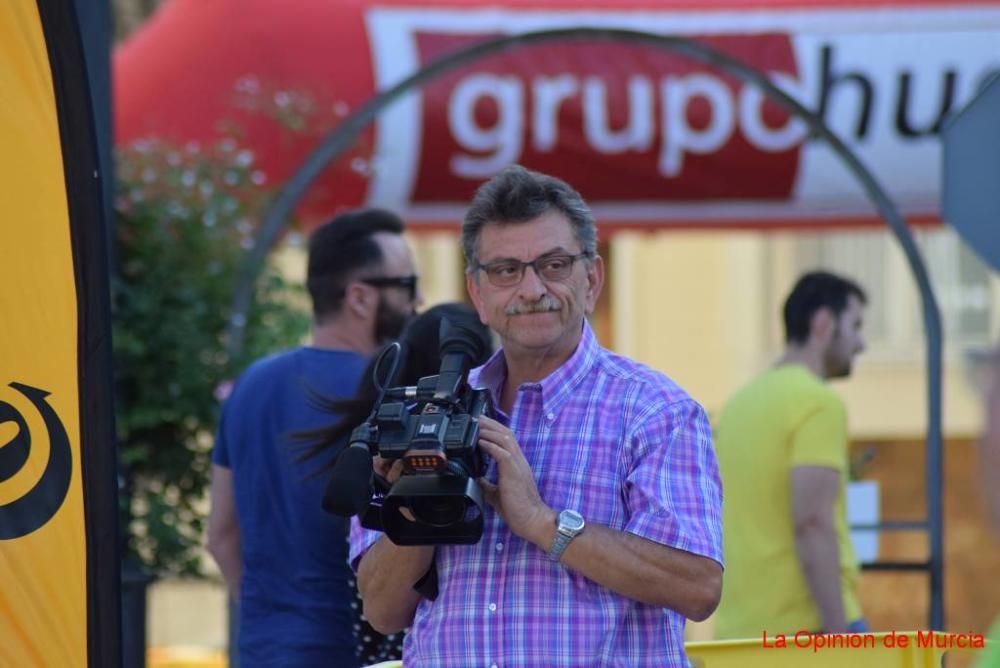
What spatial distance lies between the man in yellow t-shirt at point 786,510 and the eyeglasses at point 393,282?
121 cm

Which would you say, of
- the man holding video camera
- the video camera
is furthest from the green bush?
the video camera

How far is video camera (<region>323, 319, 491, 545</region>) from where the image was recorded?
8.92 feet

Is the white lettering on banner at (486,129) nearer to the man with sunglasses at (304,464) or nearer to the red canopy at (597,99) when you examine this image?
the red canopy at (597,99)

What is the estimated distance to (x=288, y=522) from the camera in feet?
13.6

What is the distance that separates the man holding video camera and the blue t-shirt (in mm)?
1011

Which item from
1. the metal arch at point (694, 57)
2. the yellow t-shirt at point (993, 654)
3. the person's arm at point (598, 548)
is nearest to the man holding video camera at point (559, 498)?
the person's arm at point (598, 548)

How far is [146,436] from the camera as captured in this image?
678 cm

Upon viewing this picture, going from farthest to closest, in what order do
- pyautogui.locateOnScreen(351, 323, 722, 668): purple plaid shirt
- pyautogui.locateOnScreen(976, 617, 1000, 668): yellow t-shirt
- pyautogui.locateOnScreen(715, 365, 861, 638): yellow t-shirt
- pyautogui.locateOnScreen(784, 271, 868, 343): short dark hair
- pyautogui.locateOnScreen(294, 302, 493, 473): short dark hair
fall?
pyautogui.locateOnScreen(784, 271, 868, 343): short dark hair, pyautogui.locateOnScreen(715, 365, 861, 638): yellow t-shirt, pyautogui.locateOnScreen(294, 302, 493, 473): short dark hair, pyautogui.locateOnScreen(351, 323, 722, 668): purple plaid shirt, pyautogui.locateOnScreen(976, 617, 1000, 668): yellow t-shirt

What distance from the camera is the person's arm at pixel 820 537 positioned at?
4.96m

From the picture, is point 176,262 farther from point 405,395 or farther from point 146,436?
point 405,395

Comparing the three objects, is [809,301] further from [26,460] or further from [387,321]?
[26,460]

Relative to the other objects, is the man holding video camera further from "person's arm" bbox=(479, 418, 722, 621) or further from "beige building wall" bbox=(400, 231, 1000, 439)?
"beige building wall" bbox=(400, 231, 1000, 439)

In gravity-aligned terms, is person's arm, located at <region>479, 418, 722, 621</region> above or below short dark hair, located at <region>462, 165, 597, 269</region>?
below

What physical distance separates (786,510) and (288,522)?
159 centimetres
